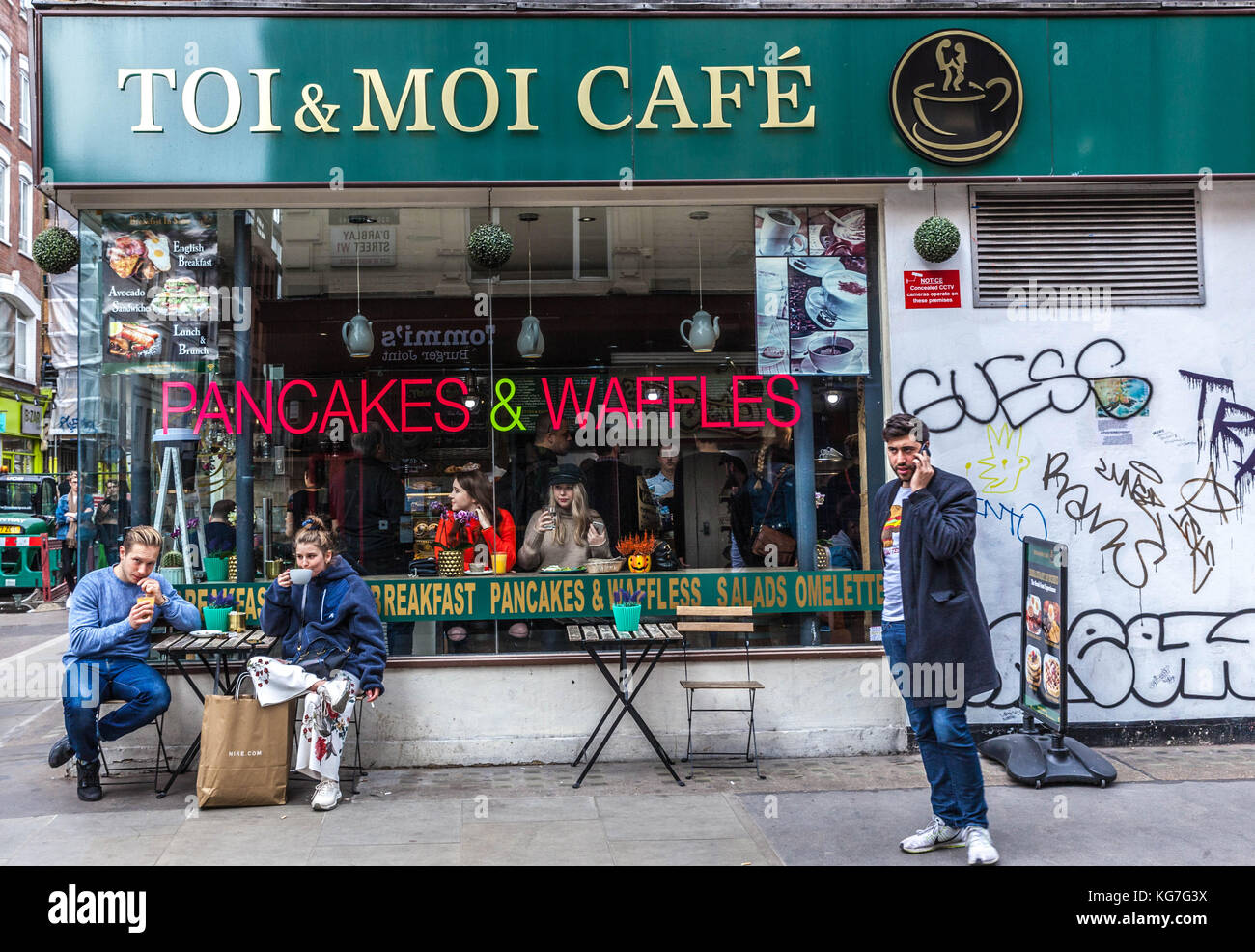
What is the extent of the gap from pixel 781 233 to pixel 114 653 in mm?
5008

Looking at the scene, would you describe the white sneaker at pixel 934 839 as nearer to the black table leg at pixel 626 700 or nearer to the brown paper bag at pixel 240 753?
the black table leg at pixel 626 700

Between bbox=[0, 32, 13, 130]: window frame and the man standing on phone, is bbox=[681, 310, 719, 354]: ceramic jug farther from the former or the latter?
bbox=[0, 32, 13, 130]: window frame

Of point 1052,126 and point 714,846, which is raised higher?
point 1052,126

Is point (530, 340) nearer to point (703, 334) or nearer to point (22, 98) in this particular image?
point (703, 334)

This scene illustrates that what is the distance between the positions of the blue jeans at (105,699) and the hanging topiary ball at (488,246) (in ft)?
10.8

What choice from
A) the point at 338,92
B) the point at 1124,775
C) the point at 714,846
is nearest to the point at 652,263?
the point at 338,92

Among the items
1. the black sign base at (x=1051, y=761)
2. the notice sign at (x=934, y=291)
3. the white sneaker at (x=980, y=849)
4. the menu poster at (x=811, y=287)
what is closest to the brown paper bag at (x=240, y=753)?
the white sneaker at (x=980, y=849)

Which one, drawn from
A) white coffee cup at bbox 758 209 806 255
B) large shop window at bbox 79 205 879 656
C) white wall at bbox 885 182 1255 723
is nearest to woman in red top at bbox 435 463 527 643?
large shop window at bbox 79 205 879 656

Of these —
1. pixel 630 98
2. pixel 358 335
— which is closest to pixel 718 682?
pixel 358 335

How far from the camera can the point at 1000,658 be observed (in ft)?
23.2

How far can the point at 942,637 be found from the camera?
16.0ft

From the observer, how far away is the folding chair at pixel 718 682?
661 cm

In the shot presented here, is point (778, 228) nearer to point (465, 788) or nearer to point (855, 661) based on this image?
point (855, 661)

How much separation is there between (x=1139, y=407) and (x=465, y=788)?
5.05m
